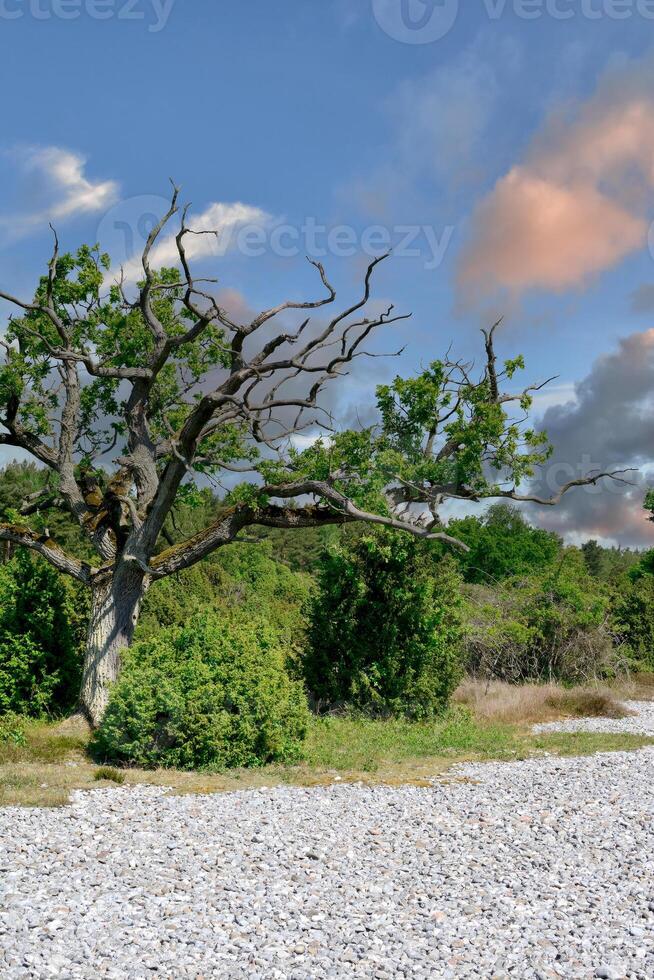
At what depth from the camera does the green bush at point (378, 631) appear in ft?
47.5

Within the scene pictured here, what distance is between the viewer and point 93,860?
6.40m

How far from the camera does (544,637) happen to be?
19906 mm

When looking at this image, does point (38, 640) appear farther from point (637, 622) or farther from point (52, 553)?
point (637, 622)

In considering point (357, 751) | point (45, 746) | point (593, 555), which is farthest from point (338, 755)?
point (593, 555)

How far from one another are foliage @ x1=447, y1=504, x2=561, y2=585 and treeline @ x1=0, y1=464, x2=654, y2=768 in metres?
25.8

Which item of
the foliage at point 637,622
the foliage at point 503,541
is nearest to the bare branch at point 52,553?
the foliage at point 637,622

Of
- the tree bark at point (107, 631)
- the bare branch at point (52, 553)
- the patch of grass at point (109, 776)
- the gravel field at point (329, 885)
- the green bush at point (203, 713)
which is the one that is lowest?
the gravel field at point (329, 885)

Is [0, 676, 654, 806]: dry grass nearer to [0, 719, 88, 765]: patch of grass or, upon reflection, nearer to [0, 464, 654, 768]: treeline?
[0, 719, 88, 765]: patch of grass

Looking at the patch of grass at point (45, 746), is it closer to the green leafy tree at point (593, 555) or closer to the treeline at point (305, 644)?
the treeline at point (305, 644)

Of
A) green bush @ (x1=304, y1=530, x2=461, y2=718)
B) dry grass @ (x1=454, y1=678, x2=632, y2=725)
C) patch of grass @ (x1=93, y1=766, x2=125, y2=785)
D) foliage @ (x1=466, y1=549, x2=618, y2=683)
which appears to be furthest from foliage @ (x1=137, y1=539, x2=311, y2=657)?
foliage @ (x1=466, y1=549, x2=618, y2=683)

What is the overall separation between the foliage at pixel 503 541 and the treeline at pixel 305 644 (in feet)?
84.6

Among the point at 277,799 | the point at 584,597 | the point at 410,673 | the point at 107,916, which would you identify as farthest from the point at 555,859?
the point at 584,597

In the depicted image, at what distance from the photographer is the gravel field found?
496 centimetres

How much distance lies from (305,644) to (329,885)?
30.8 feet
